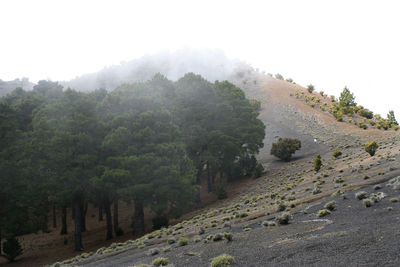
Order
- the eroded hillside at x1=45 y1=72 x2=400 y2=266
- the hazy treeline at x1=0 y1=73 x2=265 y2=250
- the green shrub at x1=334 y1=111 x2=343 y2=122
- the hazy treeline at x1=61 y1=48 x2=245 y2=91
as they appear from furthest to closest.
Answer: the hazy treeline at x1=61 y1=48 x2=245 y2=91 < the green shrub at x1=334 y1=111 x2=343 y2=122 < the hazy treeline at x1=0 y1=73 x2=265 y2=250 < the eroded hillside at x1=45 y1=72 x2=400 y2=266

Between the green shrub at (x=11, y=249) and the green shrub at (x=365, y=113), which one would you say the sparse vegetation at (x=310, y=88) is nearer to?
the green shrub at (x=365, y=113)

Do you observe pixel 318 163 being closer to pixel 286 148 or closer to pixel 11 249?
pixel 286 148

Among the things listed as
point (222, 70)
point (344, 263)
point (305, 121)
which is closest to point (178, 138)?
point (344, 263)

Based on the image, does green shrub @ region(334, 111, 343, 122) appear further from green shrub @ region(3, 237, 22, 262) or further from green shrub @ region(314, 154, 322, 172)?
green shrub @ region(3, 237, 22, 262)

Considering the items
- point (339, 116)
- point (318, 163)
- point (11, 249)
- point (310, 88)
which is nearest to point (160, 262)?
point (11, 249)

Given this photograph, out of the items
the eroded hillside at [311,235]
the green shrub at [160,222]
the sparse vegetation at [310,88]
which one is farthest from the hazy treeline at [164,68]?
the eroded hillside at [311,235]

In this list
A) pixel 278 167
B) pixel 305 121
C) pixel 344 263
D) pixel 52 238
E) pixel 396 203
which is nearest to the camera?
pixel 344 263

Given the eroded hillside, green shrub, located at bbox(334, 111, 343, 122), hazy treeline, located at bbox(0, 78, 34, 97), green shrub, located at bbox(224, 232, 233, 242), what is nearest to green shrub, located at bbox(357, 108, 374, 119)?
green shrub, located at bbox(334, 111, 343, 122)

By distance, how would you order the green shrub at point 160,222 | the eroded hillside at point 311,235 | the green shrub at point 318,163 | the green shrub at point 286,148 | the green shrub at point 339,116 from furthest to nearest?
the green shrub at point 339,116 → the green shrub at point 286,148 → the green shrub at point 318,163 → the green shrub at point 160,222 → the eroded hillside at point 311,235

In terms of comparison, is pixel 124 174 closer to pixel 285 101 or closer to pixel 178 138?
pixel 178 138

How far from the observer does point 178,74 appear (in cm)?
11550

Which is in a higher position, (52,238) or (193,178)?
(193,178)

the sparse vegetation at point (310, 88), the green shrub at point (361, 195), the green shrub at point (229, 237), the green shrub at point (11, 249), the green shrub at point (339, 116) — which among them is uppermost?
the sparse vegetation at point (310, 88)

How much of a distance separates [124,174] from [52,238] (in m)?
14.7
